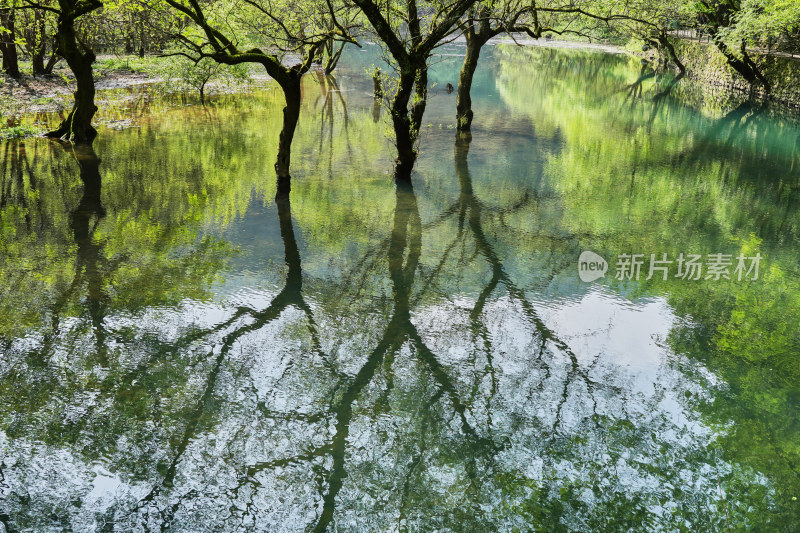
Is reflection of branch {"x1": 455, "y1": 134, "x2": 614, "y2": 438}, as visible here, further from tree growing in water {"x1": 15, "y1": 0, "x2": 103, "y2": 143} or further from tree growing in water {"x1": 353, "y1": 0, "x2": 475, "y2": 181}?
tree growing in water {"x1": 15, "y1": 0, "x2": 103, "y2": 143}

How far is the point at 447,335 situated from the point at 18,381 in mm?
5579

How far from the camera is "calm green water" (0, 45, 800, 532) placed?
6402 millimetres

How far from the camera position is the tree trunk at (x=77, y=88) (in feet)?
63.6

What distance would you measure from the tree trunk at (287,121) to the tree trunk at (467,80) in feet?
25.5

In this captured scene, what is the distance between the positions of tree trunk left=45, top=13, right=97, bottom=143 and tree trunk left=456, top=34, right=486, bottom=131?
1164 centimetres

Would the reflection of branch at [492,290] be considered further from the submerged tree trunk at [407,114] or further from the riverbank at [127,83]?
the riverbank at [127,83]

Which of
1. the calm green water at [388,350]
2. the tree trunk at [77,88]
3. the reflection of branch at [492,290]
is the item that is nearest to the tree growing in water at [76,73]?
the tree trunk at [77,88]

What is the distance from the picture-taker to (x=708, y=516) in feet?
20.5

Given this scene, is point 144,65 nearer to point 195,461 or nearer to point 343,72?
point 343,72

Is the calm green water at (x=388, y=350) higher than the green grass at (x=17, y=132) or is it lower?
lower

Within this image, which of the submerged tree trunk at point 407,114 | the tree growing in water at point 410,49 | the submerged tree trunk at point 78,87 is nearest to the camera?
the tree growing in water at point 410,49

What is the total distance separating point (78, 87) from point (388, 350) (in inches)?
631

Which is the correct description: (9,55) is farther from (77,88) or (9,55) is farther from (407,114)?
(407,114)

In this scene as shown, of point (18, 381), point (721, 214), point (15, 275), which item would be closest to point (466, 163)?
point (721, 214)
